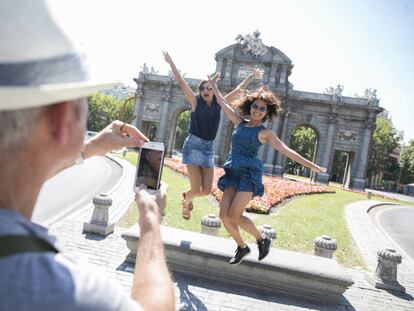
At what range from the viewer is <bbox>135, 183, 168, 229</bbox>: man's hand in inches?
70.6

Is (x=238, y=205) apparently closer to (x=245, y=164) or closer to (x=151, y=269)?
(x=245, y=164)

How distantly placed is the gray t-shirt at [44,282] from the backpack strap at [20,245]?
11 mm

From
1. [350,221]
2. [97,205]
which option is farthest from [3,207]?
[350,221]

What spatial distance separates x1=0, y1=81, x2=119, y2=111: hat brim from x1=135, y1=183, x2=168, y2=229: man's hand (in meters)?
0.87

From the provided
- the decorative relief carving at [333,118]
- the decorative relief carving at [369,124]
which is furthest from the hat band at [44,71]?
the decorative relief carving at [369,124]

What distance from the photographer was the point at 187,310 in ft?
18.0

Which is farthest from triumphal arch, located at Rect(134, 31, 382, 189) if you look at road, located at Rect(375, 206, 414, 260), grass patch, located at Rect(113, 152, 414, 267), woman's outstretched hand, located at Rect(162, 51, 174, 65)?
woman's outstretched hand, located at Rect(162, 51, 174, 65)

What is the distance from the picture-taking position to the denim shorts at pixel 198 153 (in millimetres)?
6441

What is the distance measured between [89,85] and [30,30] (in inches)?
8.1

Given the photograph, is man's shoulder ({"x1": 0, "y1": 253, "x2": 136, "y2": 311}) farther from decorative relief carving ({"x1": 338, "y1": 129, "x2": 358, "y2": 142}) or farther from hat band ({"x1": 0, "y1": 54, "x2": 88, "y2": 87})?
decorative relief carving ({"x1": 338, "y1": 129, "x2": 358, "y2": 142})

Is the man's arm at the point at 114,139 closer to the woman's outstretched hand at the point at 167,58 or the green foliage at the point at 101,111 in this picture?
the woman's outstretched hand at the point at 167,58

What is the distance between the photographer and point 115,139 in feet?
8.64

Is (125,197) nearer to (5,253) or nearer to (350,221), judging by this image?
(350,221)

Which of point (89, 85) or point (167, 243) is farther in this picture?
point (167, 243)
